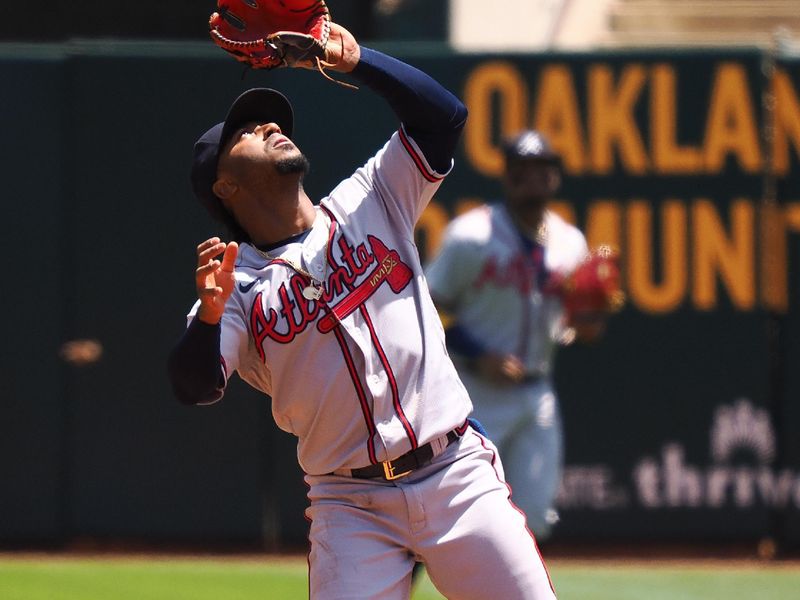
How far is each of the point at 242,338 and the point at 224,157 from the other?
0.52 m

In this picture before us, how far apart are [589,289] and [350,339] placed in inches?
127

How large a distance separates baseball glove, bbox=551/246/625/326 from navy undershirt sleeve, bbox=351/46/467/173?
116 inches

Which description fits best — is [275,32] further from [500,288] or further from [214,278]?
[500,288]

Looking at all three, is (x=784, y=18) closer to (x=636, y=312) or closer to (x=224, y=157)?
(x=636, y=312)

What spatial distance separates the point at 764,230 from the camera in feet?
30.6

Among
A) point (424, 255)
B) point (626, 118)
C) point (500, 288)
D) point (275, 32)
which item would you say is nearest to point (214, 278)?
point (275, 32)

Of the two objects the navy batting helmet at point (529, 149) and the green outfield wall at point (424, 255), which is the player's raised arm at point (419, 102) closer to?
the navy batting helmet at point (529, 149)

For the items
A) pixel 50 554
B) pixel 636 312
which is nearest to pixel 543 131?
pixel 636 312

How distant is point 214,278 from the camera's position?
13.2 ft

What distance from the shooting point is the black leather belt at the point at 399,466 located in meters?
4.26

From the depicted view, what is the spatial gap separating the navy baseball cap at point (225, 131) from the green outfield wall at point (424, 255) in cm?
488

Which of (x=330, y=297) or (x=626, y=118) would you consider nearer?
(x=330, y=297)

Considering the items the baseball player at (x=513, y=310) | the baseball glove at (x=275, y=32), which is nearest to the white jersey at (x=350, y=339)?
the baseball glove at (x=275, y=32)

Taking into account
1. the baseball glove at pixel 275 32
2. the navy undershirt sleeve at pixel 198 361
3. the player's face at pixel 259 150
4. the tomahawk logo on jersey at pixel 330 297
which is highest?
the baseball glove at pixel 275 32
